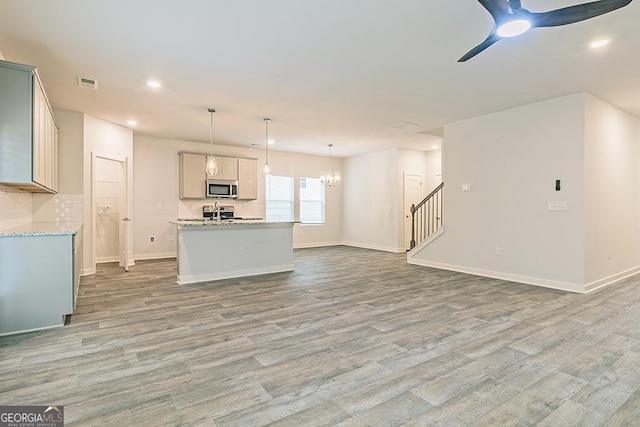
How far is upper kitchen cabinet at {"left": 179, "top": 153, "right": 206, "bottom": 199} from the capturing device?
7.71 metres

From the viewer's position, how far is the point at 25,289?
315 centimetres

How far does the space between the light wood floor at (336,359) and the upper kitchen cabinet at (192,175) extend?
3.53 meters

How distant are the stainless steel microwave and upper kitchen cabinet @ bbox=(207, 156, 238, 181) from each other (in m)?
0.12

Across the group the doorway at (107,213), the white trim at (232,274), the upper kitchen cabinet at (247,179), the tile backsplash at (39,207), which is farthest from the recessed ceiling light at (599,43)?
Answer: the doorway at (107,213)

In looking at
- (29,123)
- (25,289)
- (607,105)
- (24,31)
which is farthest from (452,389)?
(607,105)

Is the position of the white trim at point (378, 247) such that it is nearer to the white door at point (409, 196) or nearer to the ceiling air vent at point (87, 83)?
the white door at point (409, 196)

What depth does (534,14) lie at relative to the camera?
207 cm

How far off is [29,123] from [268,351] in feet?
10.4

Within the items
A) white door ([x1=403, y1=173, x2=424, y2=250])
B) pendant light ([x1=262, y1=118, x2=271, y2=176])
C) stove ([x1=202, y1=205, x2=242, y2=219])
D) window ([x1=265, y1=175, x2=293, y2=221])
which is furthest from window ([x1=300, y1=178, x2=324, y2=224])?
white door ([x1=403, y1=173, x2=424, y2=250])

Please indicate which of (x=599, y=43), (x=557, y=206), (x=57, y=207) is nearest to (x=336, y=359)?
(x=599, y=43)

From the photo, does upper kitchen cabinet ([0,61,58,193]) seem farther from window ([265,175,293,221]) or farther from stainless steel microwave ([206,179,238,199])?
window ([265,175,293,221])

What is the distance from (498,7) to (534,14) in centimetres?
27

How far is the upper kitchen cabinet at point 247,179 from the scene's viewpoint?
332 inches

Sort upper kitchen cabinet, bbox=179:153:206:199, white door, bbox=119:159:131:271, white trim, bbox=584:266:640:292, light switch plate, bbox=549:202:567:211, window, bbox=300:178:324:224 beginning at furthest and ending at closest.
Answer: window, bbox=300:178:324:224, upper kitchen cabinet, bbox=179:153:206:199, white door, bbox=119:159:131:271, light switch plate, bbox=549:202:567:211, white trim, bbox=584:266:640:292
